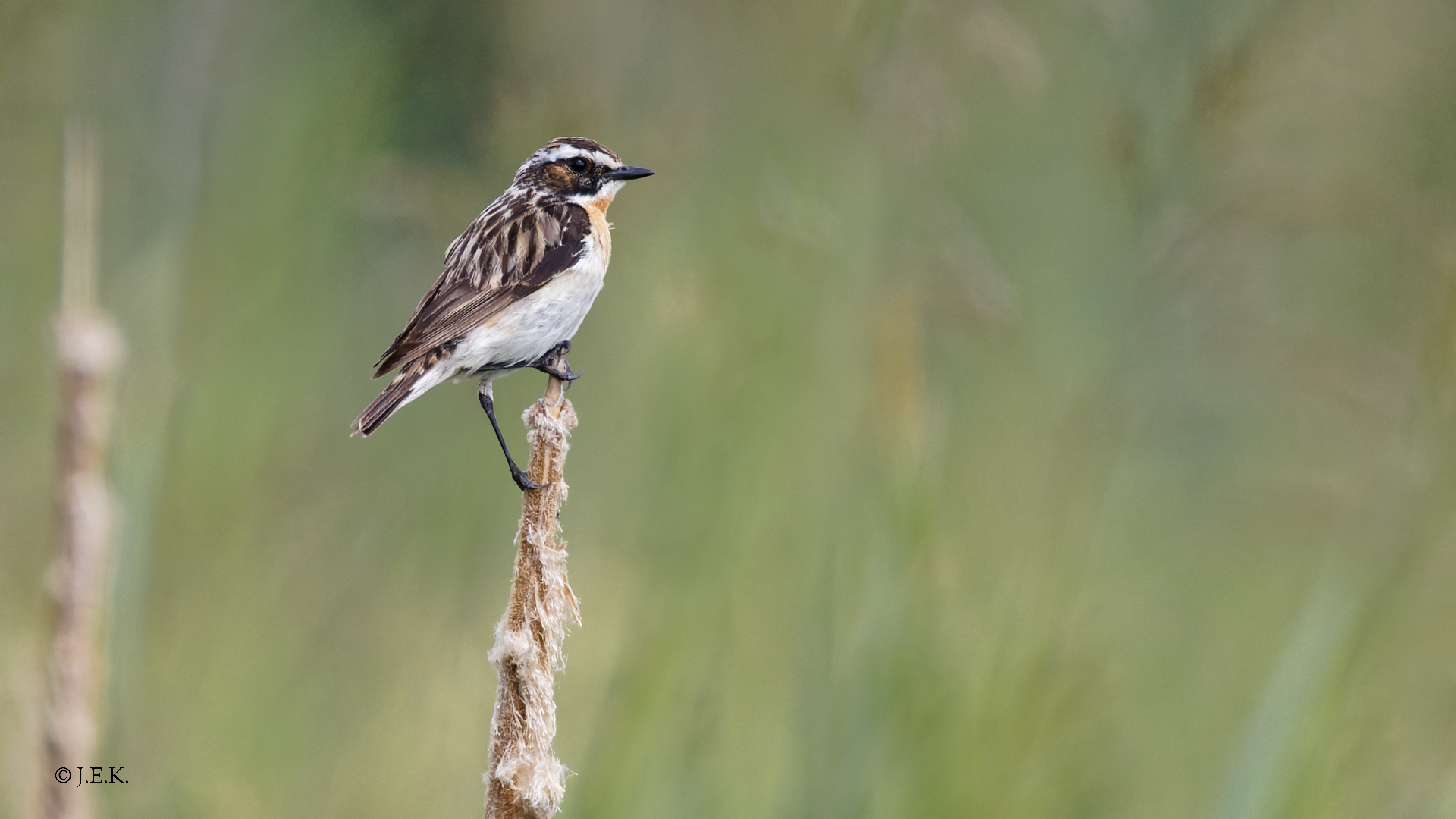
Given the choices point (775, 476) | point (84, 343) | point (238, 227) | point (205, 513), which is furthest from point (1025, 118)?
point (84, 343)

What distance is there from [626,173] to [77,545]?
2.25 metres

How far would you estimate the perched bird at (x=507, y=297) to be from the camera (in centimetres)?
285

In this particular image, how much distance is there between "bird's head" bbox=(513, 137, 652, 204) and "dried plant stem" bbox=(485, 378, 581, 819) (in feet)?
6.77

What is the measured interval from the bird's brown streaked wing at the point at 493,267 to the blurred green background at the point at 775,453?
149mm

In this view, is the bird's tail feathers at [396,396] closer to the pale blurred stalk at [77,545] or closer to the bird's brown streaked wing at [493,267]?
the bird's brown streaked wing at [493,267]

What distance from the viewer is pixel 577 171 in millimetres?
3785

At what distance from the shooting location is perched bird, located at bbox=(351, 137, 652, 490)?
285 centimetres

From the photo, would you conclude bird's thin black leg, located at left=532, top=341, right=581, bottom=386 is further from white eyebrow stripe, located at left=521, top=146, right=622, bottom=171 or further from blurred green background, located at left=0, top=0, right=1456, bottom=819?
white eyebrow stripe, located at left=521, top=146, right=622, bottom=171

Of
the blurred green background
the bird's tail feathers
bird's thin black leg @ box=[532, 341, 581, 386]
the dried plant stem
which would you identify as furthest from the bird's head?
the dried plant stem

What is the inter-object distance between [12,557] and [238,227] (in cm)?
110

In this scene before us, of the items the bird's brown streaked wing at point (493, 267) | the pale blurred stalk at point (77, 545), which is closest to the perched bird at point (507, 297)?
the bird's brown streaked wing at point (493, 267)

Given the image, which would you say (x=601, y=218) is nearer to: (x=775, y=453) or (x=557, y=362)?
(x=557, y=362)

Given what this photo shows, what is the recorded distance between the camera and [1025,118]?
5.96m

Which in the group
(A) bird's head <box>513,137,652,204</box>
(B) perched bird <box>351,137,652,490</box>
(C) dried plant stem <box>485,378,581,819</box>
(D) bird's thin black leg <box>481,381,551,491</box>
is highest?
(A) bird's head <box>513,137,652,204</box>
